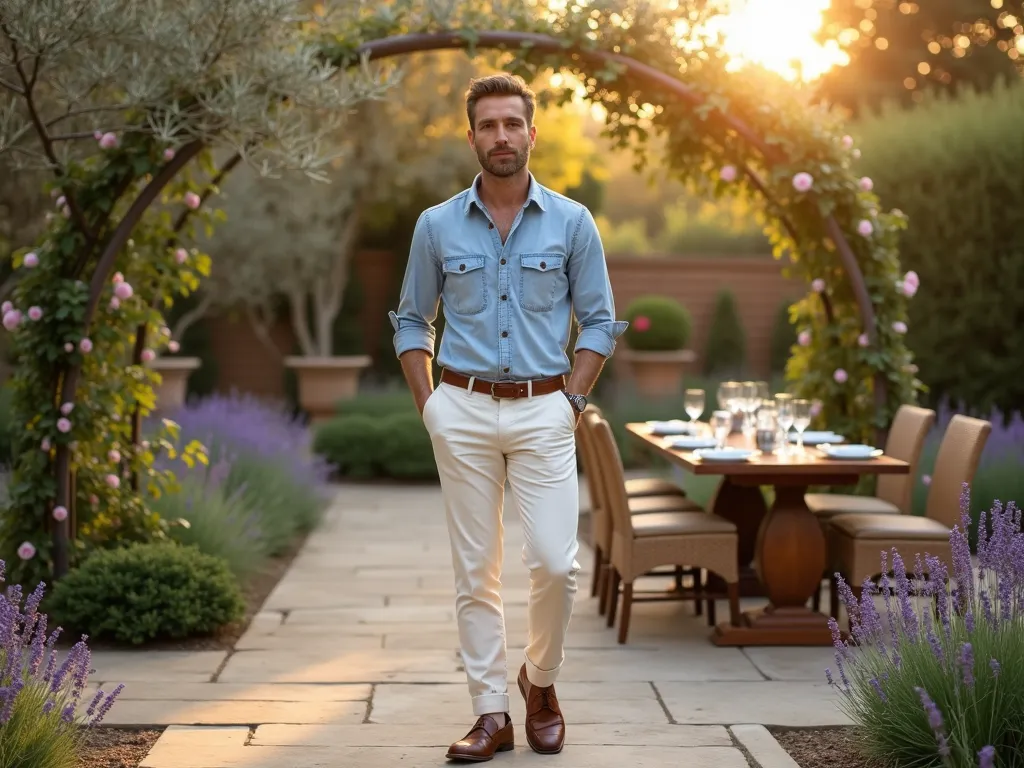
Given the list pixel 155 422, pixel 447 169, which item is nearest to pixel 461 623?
pixel 155 422

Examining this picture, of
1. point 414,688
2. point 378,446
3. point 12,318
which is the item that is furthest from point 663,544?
point 378,446

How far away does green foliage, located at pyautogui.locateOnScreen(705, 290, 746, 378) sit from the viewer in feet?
54.7

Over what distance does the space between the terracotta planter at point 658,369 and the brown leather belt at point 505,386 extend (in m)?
11.2

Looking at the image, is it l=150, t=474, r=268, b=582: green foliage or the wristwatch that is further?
l=150, t=474, r=268, b=582: green foliage

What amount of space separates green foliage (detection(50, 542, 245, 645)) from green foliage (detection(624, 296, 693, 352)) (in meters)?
9.87

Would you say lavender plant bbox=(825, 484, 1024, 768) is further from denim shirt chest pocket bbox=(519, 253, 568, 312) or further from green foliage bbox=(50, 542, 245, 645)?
green foliage bbox=(50, 542, 245, 645)

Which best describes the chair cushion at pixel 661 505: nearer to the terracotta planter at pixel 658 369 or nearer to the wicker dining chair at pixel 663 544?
the wicker dining chair at pixel 663 544

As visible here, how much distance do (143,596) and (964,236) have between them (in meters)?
7.59

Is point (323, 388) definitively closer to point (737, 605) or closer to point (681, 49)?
point (681, 49)

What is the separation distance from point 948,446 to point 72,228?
13.9 feet

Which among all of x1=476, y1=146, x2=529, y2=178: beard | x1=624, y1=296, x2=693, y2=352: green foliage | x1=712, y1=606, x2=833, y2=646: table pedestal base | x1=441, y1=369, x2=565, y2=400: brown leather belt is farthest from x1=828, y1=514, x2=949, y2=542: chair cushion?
x1=624, y1=296, x2=693, y2=352: green foliage

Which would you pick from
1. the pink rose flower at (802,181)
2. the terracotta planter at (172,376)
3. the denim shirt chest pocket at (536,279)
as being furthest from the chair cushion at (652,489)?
the terracotta planter at (172,376)

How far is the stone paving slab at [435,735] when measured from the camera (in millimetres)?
4266

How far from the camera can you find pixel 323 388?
14852mm
